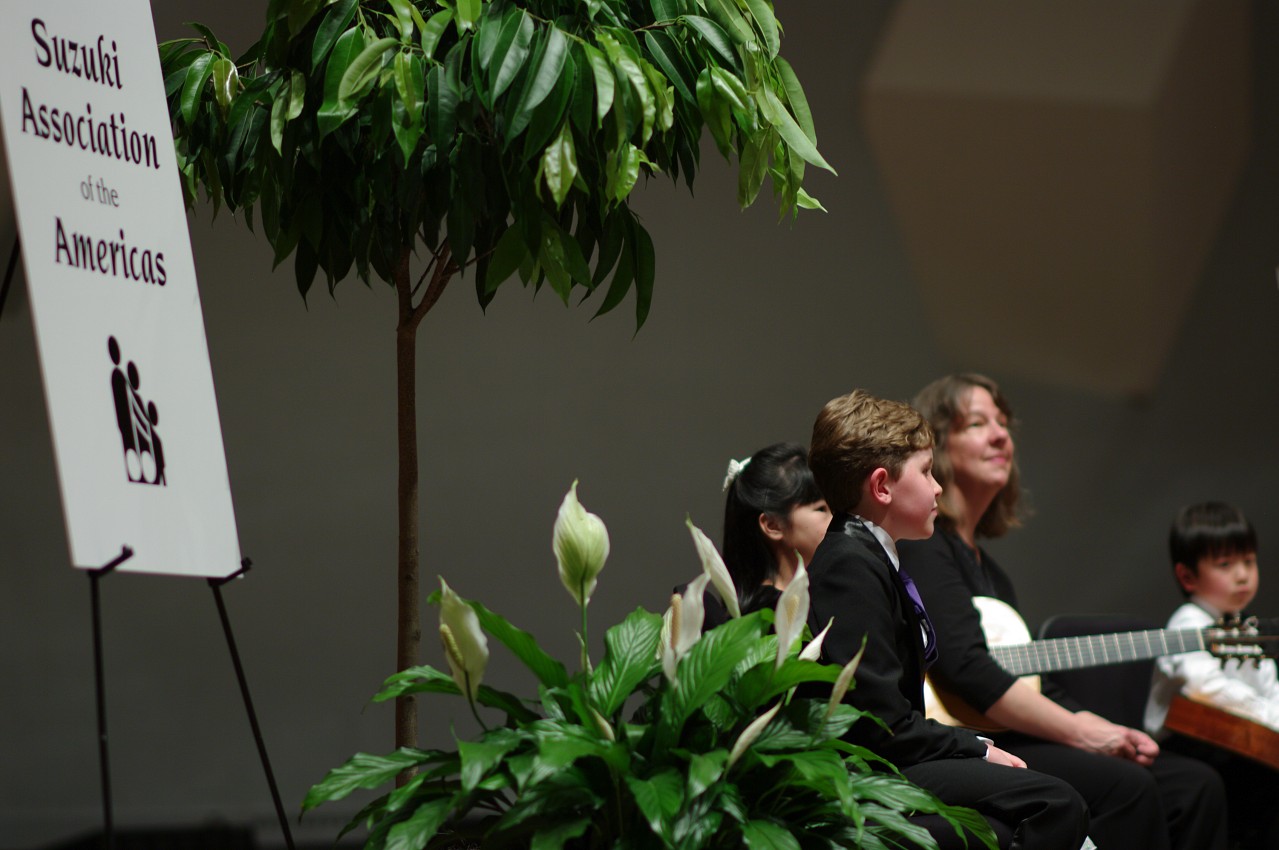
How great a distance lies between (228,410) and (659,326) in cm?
172

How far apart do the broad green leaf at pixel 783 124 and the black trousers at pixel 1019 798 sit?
1151 millimetres

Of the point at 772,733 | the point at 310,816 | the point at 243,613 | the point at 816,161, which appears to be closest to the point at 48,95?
the point at 816,161

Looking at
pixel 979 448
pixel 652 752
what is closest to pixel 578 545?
pixel 652 752

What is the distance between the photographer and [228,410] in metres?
5.14

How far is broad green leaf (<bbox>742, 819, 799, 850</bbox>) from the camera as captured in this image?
1.90 m

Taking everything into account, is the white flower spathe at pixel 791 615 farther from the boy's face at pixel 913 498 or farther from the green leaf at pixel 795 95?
the green leaf at pixel 795 95

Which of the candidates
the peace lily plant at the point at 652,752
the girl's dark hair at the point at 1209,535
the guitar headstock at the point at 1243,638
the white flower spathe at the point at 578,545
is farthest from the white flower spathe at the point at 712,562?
the girl's dark hair at the point at 1209,535

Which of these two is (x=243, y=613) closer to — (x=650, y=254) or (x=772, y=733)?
(x=650, y=254)

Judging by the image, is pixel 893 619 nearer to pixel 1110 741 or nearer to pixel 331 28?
pixel 1110 741

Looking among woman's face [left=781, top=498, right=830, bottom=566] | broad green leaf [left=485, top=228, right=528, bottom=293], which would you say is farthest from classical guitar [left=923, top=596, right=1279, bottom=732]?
broad green leaf [left=485, top=228, right=528, bottom=293]

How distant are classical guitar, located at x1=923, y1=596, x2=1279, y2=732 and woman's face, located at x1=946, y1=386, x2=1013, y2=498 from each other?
347mm

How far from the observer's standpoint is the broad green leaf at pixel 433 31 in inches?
87.2

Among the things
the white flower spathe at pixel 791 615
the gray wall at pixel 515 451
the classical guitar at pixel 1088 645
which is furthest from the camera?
the gray wall at pixel 515 451

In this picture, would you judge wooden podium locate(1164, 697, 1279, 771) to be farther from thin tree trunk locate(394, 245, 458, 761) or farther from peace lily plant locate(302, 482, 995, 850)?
thin tree trunk locate(394, 245, 458, 761)
